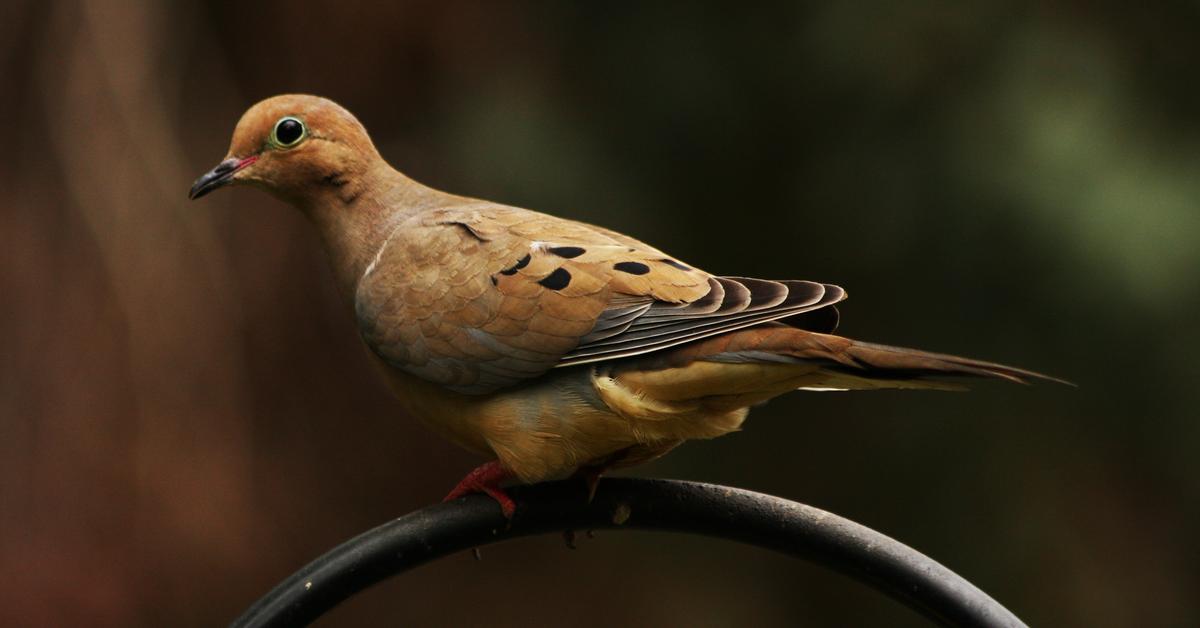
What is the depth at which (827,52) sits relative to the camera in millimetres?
4809

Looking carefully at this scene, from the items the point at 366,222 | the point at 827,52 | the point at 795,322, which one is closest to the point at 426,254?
the point at 366,222

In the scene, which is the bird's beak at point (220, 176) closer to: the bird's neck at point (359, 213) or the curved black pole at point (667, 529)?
the bird's neck at point (359, 213)

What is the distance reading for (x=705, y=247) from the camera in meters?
5.21

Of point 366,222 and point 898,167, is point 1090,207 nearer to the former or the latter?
point 898,167

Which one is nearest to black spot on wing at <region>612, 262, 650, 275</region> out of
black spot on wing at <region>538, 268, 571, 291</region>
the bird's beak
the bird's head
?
black spot on wing at <region>538, 268, 571, 291</region>

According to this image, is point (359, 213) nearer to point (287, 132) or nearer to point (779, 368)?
point (287, 132)

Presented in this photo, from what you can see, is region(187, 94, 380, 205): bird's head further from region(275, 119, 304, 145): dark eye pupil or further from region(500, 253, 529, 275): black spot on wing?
region(500, 253, 529, 275): black spot on wing

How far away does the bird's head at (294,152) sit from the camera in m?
3.16

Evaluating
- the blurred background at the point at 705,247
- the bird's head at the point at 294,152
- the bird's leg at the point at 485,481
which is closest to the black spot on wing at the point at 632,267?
the bird's leg at the point at 485,481

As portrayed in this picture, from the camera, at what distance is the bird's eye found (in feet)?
10.4

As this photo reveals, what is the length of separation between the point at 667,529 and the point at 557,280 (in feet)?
2.00

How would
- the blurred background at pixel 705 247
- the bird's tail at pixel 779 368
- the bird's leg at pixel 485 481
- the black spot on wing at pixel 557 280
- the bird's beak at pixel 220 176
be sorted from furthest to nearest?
1. the blurred background at pixel 705 247
2. the bird's beak at pixel 220 176
3. the black spot on wing at pixel 557 280
4. the bird's leg at pixel 485 481
5. the bird's tail at pixel 779 368

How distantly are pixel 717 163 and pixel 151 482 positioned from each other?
237 centimetres

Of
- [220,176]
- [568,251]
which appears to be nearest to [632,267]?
[568,251]
